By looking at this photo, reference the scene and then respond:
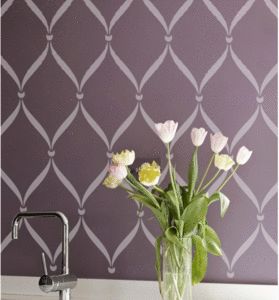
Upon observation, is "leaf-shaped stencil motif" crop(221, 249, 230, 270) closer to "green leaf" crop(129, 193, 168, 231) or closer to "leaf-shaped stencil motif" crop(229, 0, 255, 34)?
"green leaf" crop(129, 193, 168, 231)

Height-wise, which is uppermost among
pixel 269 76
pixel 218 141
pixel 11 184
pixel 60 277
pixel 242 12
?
pixel 242 12

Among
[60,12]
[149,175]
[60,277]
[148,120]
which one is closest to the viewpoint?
[149,175]

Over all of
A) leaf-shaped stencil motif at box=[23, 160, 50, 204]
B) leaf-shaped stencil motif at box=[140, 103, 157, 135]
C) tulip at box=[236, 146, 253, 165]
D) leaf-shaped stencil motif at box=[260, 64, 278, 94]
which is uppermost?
leaf-shaped stencil motif at box=[260, 64, 278, 94]

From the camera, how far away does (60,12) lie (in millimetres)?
2082

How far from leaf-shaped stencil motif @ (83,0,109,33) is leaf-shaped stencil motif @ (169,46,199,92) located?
0.78ft

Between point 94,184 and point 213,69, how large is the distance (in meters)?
0.53

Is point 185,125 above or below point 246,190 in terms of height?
above

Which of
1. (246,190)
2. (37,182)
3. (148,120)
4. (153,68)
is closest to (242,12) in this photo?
(153,68)

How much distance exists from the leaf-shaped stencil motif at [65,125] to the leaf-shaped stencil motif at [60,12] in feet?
0.97

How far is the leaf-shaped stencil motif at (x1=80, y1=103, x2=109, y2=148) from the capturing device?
2.01m

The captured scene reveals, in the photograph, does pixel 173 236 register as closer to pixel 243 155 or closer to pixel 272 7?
pixel 243 155

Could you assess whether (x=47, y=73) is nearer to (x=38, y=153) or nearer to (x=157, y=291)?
(x=38, y=153)

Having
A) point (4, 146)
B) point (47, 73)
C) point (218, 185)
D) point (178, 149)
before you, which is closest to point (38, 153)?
point (4, 146)

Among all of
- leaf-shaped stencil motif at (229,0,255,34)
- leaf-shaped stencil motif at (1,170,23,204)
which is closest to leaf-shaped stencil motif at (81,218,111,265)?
leaf-shaped stencil motif at (1,170,23,204)
